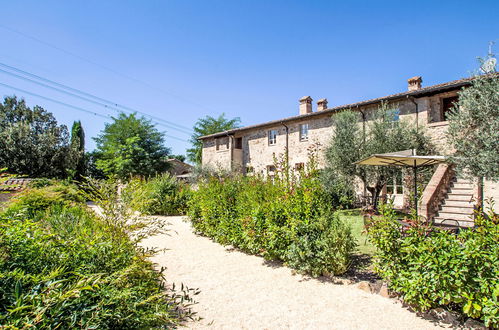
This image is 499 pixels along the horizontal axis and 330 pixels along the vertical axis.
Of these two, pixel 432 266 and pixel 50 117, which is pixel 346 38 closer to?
pixel 432 266

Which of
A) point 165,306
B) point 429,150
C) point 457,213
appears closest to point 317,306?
point 165,306

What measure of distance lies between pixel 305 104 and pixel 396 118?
6946 mm

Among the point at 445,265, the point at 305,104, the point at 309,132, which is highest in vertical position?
the point at 305,104

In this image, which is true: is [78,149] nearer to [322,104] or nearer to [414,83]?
[322,104]

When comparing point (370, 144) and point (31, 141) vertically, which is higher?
point (31, 141)

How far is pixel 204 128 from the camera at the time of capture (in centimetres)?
4031

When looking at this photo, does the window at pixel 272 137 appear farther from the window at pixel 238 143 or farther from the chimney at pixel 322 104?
the window at pixel 238 143

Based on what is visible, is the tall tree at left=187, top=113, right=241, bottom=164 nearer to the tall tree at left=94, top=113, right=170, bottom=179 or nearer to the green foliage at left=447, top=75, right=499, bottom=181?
the tall tree at left=94, top=113, right=170, bottom=179

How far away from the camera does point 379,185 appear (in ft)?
41.9

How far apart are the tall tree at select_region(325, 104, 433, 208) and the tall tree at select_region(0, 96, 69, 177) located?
2426 cm

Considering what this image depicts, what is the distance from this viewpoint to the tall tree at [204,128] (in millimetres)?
40062

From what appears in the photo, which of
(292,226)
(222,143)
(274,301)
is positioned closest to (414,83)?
(292,226)

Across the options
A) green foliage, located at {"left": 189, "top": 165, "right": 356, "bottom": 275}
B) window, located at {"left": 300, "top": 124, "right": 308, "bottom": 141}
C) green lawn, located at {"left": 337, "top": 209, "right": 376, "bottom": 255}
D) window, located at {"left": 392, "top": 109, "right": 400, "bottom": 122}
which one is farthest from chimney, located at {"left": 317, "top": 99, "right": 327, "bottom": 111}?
green foliage, located at {"left": 189, "top": 165, "right": 356, "bottom": 275}

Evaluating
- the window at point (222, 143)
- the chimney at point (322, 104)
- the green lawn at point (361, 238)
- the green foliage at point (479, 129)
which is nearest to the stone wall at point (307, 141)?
the window at point (222, 143)
